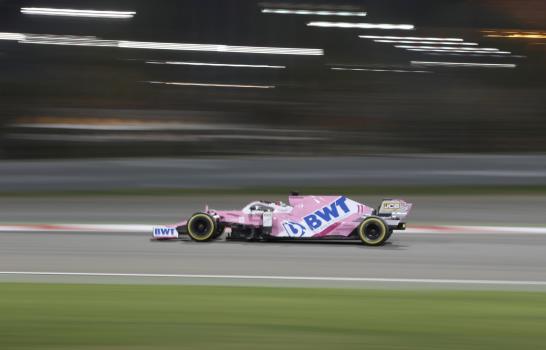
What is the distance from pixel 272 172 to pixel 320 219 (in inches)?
261

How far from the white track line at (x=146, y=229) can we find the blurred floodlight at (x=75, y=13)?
46.7 feet

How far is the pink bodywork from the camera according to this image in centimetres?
1029

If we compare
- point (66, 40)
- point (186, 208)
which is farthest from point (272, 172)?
point (66, 40)

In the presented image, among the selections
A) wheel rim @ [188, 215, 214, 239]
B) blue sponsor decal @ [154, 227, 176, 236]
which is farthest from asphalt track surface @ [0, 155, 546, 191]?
wheel rim @ [188, 215, 214, 239]

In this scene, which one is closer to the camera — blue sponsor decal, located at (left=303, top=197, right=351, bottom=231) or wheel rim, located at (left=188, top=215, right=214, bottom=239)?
blue sponsor decal, located at (left=303, top=197, right=351, bottom=231)

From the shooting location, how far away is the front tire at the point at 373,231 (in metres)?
10.4

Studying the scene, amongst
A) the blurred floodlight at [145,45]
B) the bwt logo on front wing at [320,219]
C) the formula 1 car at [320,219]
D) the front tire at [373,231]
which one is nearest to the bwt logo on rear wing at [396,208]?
the formula 1 car at [320,219]

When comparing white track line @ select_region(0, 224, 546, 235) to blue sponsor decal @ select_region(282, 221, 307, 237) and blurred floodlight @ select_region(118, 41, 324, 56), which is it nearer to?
blue sponsor decal @ select_region(282, 221, 307, 237)

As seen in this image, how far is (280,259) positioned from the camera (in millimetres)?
9570

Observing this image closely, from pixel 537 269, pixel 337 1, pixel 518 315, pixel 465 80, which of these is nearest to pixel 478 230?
pixel 537 269

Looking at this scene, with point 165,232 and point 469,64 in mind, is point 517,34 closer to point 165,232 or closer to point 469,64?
point 469,64

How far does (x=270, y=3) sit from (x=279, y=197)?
1065 cm

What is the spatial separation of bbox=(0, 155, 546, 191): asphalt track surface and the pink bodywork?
6.28 m

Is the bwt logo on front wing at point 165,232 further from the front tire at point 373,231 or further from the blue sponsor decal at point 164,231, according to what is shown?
the front tire at point 373,231
